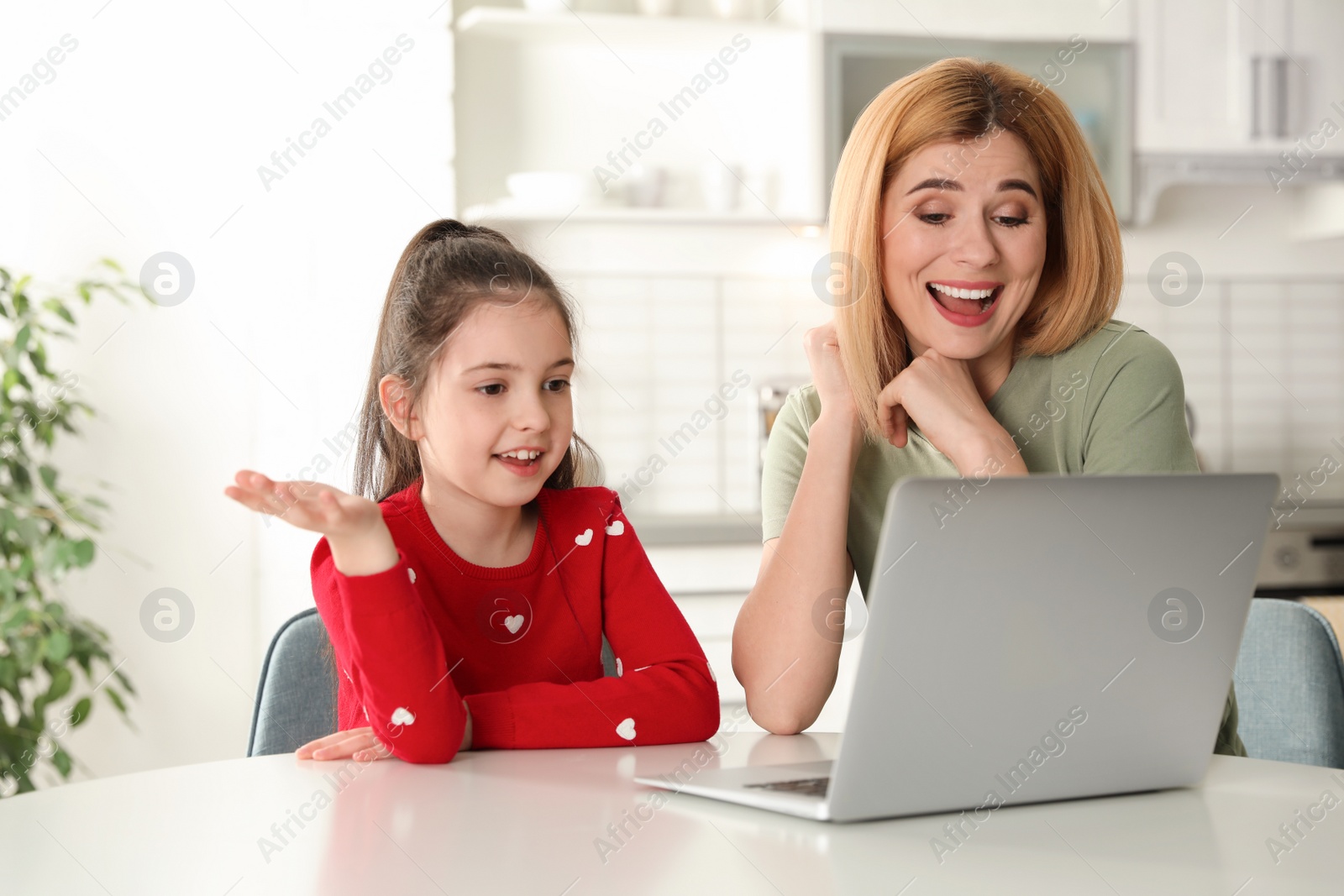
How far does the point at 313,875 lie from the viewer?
0.58 meters

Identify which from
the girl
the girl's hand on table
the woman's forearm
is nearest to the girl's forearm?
the girl

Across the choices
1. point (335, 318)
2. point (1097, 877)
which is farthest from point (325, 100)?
point (1097, 877)

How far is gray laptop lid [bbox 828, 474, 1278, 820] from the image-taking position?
62 centimetres

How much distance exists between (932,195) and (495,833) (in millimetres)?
821

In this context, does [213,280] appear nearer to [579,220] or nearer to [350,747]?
[579,220]

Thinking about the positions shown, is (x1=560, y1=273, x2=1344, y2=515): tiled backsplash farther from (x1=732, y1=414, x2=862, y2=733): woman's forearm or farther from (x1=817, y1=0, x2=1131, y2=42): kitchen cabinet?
(x1=732, y1=414, x2=862, y2=733): woman's forearm

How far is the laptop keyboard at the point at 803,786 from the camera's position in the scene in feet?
2.30

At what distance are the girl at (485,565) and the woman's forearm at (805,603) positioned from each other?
7cm

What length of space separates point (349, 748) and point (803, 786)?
14.4 inches

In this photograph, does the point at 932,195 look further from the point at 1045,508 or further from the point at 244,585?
the point at 244,585

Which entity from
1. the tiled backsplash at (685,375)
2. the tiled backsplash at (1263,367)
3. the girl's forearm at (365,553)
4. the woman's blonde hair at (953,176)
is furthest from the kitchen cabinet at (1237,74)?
the girl's forearm at (365,553)

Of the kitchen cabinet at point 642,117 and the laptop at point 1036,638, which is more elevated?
the kitchen cabinet at point 642,117

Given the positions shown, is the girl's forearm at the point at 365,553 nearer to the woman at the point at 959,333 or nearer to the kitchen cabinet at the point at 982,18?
the woman at the point at 959,333

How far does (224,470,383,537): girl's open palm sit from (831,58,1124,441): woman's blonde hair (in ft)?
1.89
